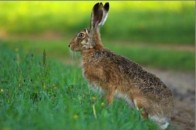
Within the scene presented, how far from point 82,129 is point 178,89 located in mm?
8179

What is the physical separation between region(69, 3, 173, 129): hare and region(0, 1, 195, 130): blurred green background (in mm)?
178

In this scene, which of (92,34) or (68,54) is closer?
(92,34)

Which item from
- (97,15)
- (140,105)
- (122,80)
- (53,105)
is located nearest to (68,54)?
(97,15)

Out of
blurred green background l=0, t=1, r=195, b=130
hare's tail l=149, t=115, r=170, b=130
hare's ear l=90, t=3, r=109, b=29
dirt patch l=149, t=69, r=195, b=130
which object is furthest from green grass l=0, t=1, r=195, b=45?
hare's tail l=149, t=115, r=170, b=130

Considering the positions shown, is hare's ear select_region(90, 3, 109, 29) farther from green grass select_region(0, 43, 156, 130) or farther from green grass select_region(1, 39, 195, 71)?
green grass select_region(1, 39, 195, 71)

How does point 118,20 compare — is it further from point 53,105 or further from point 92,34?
point 53,105

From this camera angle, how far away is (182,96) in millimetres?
13086

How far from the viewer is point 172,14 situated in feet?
83.0

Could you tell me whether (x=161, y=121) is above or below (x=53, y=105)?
below

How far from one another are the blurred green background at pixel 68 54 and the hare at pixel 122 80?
0.58 feet

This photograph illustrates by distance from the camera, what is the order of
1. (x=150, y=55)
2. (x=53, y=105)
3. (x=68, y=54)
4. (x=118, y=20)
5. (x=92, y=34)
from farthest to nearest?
(x=118, y=20), (x=68, y=54), (x=150, y=55), (x=92, y=34), (x=53, y=105)

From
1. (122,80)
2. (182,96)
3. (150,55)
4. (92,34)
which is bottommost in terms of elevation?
(182,96)

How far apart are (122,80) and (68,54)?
1147cm

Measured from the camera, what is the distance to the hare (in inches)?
306
